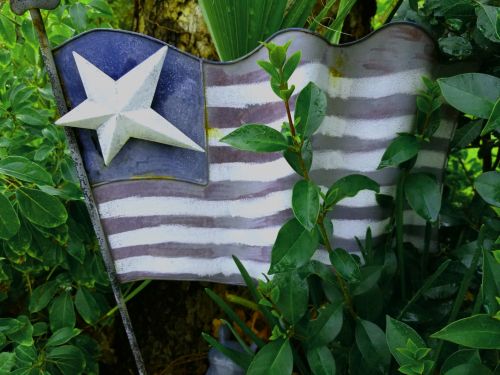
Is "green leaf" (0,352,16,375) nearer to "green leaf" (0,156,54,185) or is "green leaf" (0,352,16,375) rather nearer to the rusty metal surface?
"green leaf" (0,156,54,185)

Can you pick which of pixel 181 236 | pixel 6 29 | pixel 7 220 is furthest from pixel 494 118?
pixel 6 29

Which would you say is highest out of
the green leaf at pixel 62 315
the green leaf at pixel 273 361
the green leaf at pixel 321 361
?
the green leaf at pixel 273 361

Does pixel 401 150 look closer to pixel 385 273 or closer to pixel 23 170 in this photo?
pixel 385 273

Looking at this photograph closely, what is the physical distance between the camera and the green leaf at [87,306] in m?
1.17

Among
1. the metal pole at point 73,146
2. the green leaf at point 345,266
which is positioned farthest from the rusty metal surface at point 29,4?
the green leaf at point 345,266

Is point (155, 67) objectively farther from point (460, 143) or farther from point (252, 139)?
point (460, 143)

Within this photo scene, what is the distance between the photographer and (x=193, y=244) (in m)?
1.02

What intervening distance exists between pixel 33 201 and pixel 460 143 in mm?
786

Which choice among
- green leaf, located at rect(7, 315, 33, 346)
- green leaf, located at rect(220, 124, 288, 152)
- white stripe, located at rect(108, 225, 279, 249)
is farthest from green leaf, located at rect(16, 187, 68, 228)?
green leaf, located at rect(220, 124, 288, 152)

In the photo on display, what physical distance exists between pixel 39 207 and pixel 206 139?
335mm

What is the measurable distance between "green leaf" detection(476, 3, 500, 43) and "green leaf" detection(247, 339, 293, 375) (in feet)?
1.80

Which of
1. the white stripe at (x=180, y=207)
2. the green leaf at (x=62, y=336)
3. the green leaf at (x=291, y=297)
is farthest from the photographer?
the green leaf at (x=62, y=336)

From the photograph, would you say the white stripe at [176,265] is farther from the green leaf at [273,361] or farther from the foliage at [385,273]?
the green leaf at [273,361]

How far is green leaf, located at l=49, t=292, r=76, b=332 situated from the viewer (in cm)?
115
